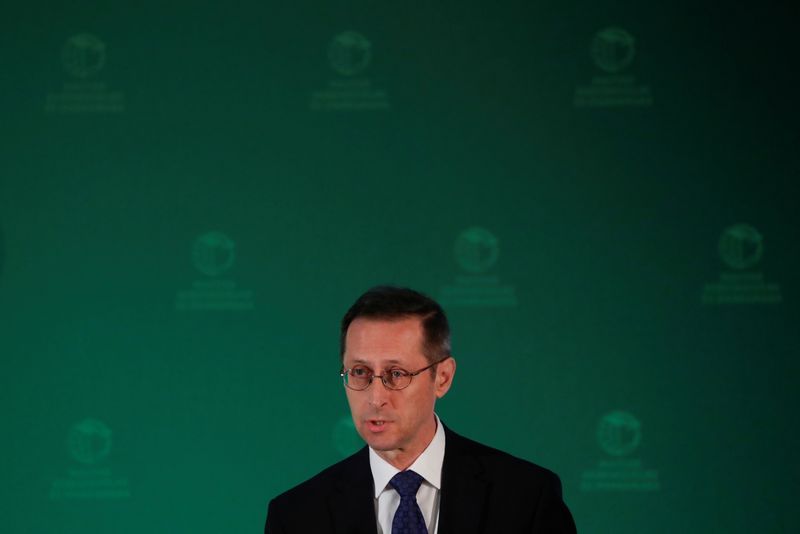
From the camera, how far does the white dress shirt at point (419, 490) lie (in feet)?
7.38

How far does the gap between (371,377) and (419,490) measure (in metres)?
0.29

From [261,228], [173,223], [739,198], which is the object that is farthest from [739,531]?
[173,223]

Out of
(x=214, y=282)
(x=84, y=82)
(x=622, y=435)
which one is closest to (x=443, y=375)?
(x=622, y=435)

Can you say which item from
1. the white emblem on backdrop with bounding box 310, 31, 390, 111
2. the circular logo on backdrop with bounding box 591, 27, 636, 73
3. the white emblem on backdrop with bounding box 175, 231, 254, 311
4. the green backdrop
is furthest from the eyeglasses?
the circular logo on backdrop with bounding box 591, 27, 636, 73

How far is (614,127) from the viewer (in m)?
4.07

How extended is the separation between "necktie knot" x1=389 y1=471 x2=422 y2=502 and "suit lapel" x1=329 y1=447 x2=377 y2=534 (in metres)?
0.06

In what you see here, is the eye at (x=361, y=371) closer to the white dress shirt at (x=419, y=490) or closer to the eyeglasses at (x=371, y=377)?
the eyeglasses at (x=371, y=377)

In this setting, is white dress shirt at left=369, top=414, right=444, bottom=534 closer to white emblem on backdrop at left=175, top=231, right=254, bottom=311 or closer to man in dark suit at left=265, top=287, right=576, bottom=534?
man in dark suit at left=265, top=287, right=576, bottom=534

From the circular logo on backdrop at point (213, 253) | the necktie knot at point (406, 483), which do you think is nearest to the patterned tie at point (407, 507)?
the necktie knot at point (406, 483)

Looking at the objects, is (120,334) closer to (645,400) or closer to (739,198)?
(645,400)

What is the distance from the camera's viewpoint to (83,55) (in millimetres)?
4195

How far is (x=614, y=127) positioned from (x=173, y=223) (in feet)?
5.90

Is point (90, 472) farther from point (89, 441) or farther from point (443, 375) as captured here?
point (443, 375)

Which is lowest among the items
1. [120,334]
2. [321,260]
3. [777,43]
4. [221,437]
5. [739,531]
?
[739,531]
